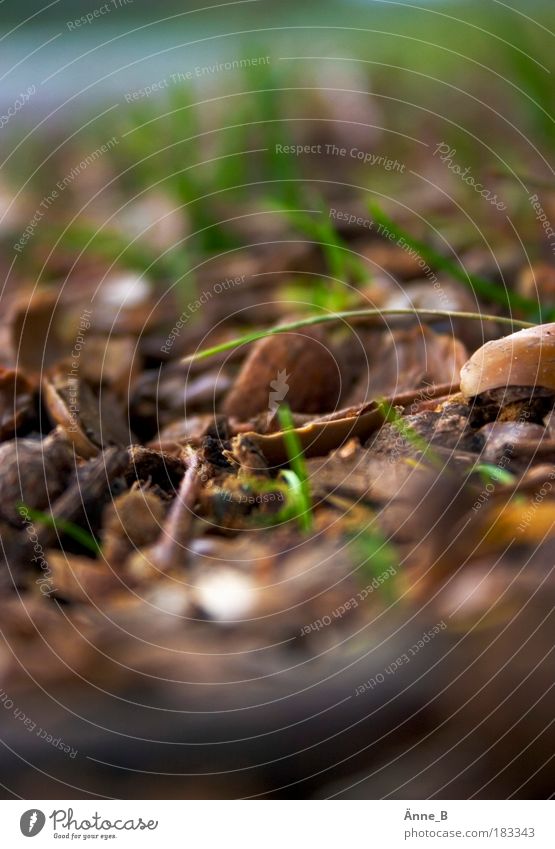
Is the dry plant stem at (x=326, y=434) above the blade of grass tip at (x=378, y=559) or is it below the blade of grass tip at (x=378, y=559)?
above

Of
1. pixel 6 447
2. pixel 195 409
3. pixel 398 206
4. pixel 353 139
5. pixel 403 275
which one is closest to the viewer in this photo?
pixel 6 447

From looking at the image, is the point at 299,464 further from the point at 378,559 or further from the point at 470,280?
the point at 470,280

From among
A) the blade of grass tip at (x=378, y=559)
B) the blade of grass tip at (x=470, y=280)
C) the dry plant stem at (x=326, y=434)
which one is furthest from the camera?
the blade of grass tip at (x=470, y=280)

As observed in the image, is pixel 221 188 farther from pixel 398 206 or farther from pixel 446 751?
pixel 446 751

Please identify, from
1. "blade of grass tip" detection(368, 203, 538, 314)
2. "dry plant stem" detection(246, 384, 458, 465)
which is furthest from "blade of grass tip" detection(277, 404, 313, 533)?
"blade of grass tip" detection(368, 203, 538, 314)

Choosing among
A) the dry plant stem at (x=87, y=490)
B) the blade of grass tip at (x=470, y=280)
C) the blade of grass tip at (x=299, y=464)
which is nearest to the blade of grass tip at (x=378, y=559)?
the blade of grass tip at (x=299, y=464)
